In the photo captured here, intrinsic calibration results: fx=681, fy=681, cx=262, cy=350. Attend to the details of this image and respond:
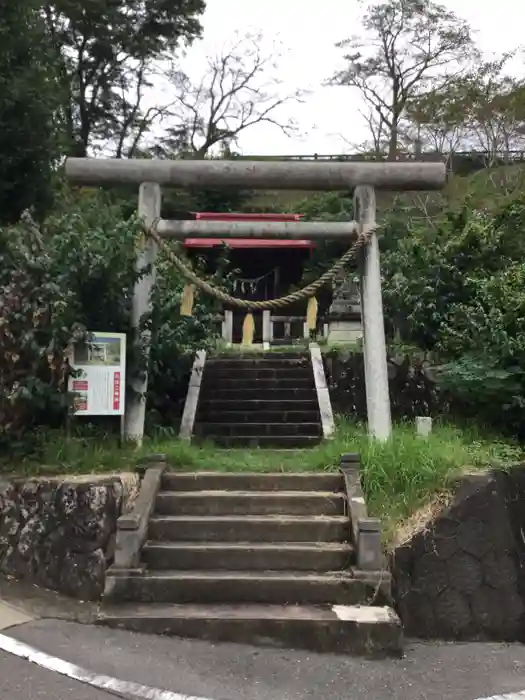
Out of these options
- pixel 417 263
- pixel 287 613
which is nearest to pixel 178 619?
pixel 287 613

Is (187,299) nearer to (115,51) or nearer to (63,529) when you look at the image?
(63,529)

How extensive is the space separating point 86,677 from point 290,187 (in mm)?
6057

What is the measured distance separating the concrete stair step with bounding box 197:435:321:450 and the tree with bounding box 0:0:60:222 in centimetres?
435

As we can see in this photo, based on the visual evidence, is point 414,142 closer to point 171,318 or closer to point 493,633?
point 171,318

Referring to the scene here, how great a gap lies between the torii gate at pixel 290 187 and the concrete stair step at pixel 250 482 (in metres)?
1.49

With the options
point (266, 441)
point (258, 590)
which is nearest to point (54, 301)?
point (258, 590)

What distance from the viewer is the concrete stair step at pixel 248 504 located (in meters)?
6.44

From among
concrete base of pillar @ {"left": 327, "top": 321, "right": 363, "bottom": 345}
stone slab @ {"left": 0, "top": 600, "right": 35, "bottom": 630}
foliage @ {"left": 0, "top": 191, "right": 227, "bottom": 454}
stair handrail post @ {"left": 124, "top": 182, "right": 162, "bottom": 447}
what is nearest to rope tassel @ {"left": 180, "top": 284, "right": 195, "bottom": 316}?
foliage @ {"left": 0, "top": 191, "right": 227, "bottom": 454}

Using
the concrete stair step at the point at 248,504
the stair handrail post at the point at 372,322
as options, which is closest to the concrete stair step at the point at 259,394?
the stair handrail post at the point at 372,322

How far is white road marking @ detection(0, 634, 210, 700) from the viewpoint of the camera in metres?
4.07

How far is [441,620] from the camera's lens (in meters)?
6.04

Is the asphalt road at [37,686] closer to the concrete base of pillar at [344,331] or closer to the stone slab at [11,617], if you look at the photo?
the stone slab at [11,617]

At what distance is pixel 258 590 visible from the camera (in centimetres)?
551

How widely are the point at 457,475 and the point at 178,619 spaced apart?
9.66ft
